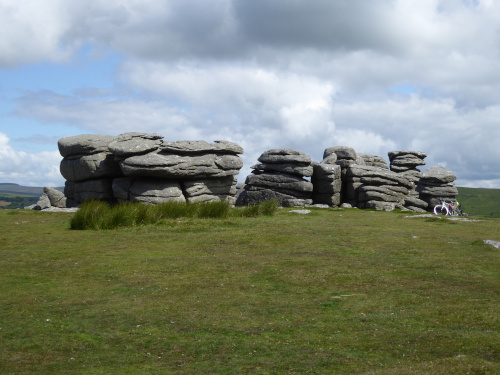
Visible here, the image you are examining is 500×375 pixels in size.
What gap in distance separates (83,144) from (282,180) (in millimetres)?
18320

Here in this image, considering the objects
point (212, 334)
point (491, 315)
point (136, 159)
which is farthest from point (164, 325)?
point (136, 159)

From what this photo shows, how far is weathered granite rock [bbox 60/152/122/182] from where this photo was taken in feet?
150

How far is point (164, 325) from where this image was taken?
12.4 m

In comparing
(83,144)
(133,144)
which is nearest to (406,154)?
(133,144)

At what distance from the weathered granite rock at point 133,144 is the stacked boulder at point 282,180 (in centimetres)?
1082

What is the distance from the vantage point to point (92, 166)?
150ft

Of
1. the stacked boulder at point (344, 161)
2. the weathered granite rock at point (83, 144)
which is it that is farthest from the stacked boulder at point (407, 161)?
the weathered granite rock at point (83, 144)

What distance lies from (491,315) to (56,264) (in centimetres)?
1443

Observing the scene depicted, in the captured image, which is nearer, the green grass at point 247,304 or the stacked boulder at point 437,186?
the green grass at point 247,304

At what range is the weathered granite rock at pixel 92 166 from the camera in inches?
1805

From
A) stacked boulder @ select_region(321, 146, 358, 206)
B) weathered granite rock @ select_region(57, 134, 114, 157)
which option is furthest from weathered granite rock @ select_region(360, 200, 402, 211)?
weathered granite rock @ select_region(57, 134, 114, 157)

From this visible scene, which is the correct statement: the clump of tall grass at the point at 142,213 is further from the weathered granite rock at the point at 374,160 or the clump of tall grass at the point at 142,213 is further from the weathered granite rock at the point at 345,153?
the weathered granite rock at the point at 374,160

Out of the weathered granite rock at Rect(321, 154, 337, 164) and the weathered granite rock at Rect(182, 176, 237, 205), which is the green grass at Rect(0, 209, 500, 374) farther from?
the weathered granite rock at Rect(321, 154, 337, 164)

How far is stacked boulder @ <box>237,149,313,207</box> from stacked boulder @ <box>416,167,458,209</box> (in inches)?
594
